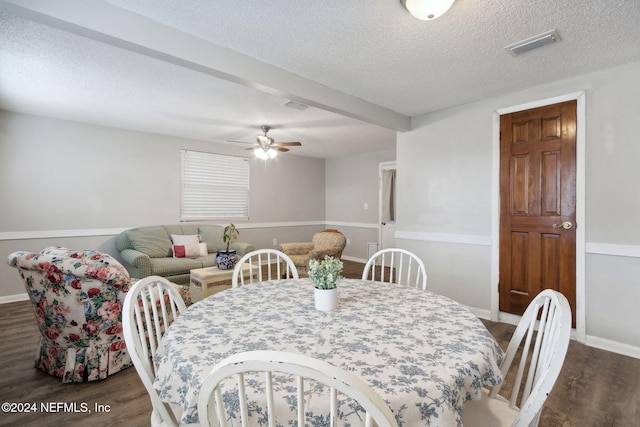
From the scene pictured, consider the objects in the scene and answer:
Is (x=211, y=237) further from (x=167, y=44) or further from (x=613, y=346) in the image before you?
(x=613, y=346)

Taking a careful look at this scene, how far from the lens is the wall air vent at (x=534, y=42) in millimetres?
2043

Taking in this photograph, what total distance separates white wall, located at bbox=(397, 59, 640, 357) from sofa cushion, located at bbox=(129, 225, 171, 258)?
3.39 metres

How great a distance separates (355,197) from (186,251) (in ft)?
12.0

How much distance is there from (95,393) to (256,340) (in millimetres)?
1675

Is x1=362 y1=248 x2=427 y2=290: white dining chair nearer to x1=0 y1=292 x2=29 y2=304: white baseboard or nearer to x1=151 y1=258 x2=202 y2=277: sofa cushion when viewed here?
x1=151 y1=258 x2=202 y2=277: sofa cushion

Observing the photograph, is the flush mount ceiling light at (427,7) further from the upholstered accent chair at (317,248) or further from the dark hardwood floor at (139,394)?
the upholstered accent chair at (317,248)

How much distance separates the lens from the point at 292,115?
150 inches

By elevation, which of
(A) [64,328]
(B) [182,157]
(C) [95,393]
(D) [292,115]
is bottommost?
(C) [95,393]

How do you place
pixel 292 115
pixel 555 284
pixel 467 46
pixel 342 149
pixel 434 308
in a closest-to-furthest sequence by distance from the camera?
1. pixel 434 308
2. pixel 467 46
3. pixel 555 284
4. pixel 292 115
5. pixel 342 149

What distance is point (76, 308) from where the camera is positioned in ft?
6.65

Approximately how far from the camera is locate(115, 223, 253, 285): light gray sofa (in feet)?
12.5

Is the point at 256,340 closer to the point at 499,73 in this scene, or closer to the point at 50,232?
the point at 499,73

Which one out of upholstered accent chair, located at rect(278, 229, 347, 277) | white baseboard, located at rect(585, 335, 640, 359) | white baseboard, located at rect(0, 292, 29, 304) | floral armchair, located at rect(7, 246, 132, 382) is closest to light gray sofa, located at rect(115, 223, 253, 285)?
upholstered accent chair, located at rect(278, 229, 347, 277)

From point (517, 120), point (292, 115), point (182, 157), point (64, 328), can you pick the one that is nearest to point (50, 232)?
point (182, 157)
